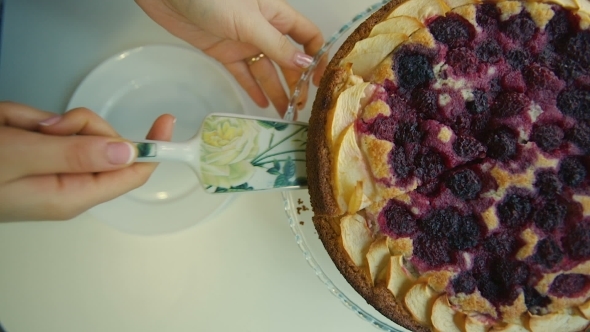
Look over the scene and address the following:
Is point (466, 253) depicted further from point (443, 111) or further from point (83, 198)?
point (83, 198)

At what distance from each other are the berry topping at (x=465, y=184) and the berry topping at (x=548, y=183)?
0.44ft

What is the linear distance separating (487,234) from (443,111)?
309 mm

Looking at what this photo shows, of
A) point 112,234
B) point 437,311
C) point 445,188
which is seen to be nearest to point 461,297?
point 437,311

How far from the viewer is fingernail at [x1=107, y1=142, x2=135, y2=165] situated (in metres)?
1.05

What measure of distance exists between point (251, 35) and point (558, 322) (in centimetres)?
110

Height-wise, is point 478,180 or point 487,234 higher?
point 478,180

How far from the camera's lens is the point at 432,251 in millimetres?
1127

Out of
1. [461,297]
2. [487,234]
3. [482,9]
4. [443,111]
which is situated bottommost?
[461,297]

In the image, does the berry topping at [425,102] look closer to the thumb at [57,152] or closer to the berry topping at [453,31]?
the berry topping at [453,31]

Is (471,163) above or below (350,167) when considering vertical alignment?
below

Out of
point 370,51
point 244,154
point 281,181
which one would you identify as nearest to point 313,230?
point 281,181

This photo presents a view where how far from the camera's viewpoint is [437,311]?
1118 millimetres

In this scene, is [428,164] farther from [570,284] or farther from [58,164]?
[58,164]

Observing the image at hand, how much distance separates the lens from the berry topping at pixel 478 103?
1.10 metres
